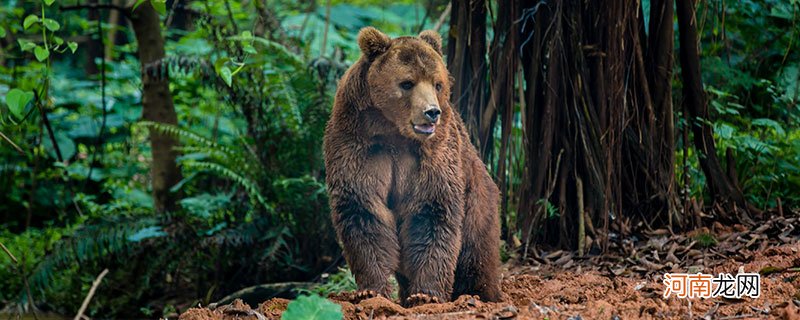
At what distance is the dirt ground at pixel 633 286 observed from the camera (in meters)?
3.52

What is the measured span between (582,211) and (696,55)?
4.67 feet

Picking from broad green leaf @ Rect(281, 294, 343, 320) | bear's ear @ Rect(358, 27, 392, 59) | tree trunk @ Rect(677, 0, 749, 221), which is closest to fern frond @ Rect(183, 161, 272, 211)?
bear's ear @ Rect(358, 27, 392, 59)

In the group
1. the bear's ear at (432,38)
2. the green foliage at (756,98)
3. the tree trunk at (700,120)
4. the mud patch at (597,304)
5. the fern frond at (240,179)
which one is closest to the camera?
the mud patch at (597,304)

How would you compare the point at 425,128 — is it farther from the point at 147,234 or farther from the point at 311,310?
the point at 147,234

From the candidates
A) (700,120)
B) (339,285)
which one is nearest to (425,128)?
(339,285)

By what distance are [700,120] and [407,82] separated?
2890mm

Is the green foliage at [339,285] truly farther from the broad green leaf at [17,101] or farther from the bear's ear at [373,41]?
the broad green leaf at [17,101]

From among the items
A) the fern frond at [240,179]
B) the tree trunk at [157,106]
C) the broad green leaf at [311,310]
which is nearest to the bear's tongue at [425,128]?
the broad green leaf at [311,310]

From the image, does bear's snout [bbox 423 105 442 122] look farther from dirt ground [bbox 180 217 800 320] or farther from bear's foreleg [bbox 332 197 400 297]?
dirt ground [bbox 180 217 800 320]

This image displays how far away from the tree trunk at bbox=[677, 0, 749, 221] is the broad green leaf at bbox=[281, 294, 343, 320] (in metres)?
3.86

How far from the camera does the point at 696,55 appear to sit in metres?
5.91

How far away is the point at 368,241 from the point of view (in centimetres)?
408

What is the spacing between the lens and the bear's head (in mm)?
3893

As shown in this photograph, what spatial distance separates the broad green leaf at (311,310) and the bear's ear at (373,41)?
5.08ft
